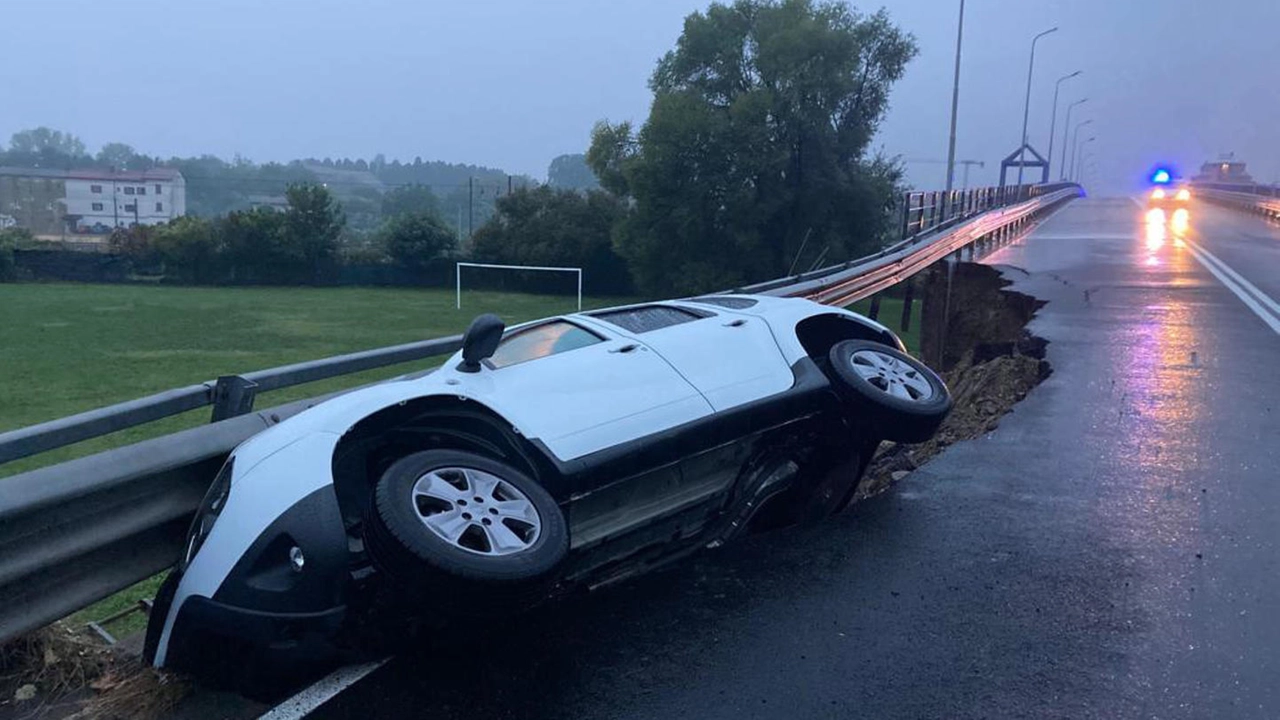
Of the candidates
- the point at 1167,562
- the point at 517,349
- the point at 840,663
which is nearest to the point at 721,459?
the point at 517,349

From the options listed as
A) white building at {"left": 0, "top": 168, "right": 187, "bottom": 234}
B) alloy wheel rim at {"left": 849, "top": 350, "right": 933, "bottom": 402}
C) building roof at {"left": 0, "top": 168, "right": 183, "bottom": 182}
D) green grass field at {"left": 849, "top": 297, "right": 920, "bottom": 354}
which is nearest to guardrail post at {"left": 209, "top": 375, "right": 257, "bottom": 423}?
alloy wheel rim at {"left": 849, "top": 350, "right": 933, "bottom": 402}

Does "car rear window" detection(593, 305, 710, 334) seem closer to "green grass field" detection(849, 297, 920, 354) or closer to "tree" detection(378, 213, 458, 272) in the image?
"green grass field" detection(849, 297, 920, 354)

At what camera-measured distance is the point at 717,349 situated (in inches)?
199

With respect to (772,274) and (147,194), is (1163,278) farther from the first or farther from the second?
(147,194)

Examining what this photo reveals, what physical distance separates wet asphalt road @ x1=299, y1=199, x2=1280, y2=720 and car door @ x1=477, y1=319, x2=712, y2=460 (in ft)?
2.36

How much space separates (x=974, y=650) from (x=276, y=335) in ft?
107

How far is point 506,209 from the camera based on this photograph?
6141 centimetres

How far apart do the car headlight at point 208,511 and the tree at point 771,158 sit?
4417 centimetres

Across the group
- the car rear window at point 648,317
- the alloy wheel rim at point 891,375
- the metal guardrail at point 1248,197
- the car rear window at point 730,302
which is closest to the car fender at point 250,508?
the car rear window at point 648,317

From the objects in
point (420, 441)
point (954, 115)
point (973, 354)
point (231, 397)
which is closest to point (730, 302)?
point (420, 441)

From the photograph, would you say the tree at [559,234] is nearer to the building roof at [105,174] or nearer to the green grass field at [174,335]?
the green grass field at [174,335]

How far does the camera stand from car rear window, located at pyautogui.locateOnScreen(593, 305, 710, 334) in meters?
5.21

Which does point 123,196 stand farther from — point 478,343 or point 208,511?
point 208,511

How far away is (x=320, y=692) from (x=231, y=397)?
176cm
